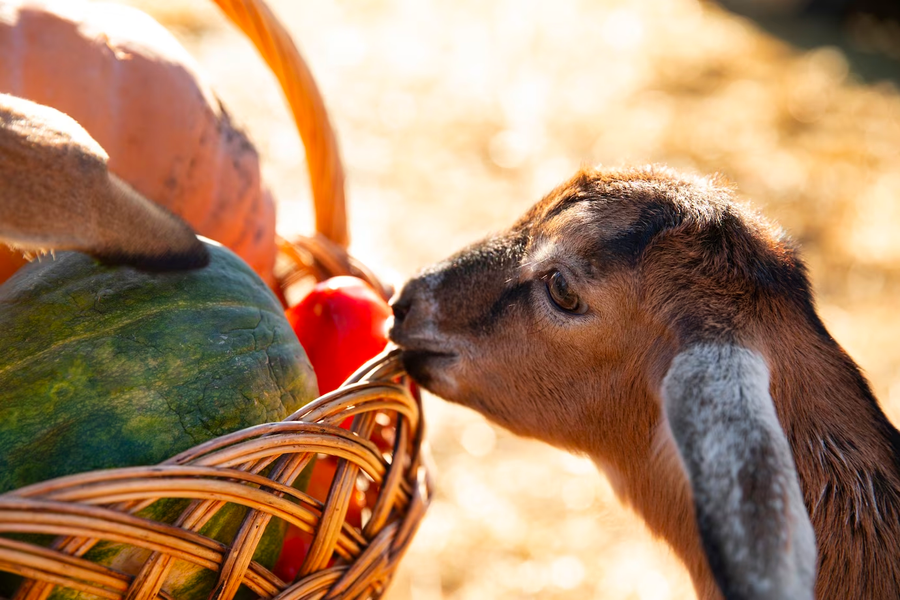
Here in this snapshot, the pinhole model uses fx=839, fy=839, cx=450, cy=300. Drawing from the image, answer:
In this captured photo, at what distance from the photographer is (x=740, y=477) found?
1305 mm

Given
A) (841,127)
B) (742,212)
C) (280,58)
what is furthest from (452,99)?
(742,212)

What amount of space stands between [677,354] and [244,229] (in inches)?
47.2

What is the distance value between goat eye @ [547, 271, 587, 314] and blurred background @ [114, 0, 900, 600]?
54.5 inches

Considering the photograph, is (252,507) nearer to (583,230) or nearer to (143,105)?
(583,230)

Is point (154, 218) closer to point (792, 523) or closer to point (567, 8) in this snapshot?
point (792, 523)

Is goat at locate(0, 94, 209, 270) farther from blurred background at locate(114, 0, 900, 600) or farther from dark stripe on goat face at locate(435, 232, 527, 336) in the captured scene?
blurred background at locate(114, 0, 900, 600)

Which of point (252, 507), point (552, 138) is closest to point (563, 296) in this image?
point (252, 507)

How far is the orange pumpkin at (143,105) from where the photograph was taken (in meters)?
1.87

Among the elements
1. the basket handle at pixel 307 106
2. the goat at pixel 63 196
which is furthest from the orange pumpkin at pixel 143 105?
the goat at pixel 63 196

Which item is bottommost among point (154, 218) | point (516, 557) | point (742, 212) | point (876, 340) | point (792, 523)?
point (516, 557)

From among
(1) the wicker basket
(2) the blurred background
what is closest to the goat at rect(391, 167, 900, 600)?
(1) the wicker basket

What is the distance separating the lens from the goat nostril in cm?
202

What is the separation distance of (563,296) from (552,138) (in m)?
3.54

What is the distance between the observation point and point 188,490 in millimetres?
1253
